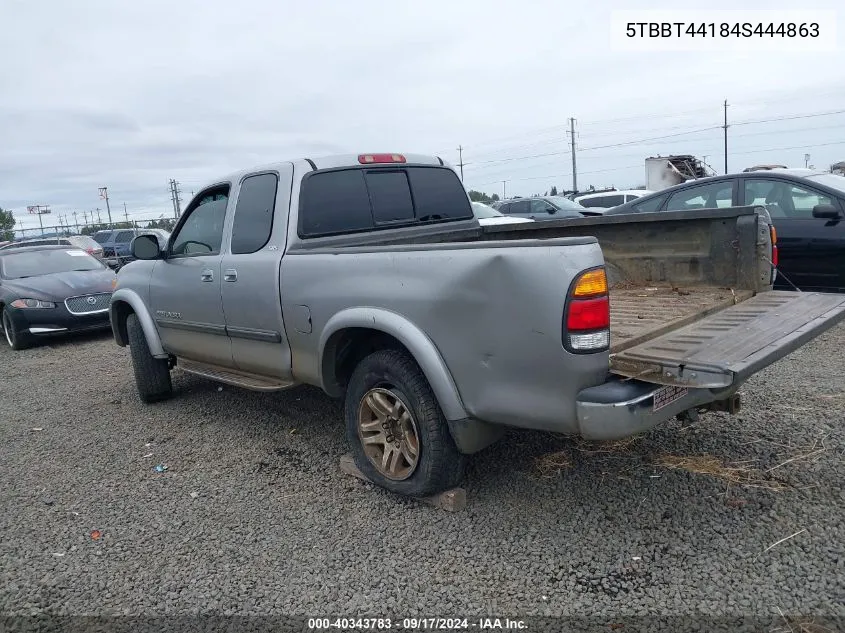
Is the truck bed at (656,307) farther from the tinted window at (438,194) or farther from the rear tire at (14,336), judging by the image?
the rear tire at (14,336)

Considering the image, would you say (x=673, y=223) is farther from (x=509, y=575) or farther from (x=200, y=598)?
(x=200, y=598)

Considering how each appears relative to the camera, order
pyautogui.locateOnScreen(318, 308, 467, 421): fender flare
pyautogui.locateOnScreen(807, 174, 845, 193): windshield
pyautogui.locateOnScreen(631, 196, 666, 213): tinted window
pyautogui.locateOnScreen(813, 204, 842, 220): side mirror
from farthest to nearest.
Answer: pyautogui.locateOnScreen(631, 196, 666, 213): tinted window < pyautogui.locateOnScreen(807, 174, 845, 193): windshield < pyautogui.locateOnScreen(813, 204, 842, 220): side mirror < pyautogui.locateOnScreen(318, 308, 467, 421): fender flare

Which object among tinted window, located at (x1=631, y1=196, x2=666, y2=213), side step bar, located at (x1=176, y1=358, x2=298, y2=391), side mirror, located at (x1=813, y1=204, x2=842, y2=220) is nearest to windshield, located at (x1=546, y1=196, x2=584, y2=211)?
tinted window, located at (x1=631, y1=196, x2=666, y2=213)

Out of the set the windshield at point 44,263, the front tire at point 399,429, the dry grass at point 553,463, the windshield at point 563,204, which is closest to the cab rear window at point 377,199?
the front tire at point 399,429

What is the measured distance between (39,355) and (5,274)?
1.88 meters

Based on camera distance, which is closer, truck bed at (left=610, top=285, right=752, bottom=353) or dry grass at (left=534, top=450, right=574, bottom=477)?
truck bed at (left=610, top=285, right=752, bottom=353)

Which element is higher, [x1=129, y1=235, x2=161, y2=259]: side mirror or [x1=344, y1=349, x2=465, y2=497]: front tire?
[x1=129, y1=235, x2=161, y2=259]: side mirror

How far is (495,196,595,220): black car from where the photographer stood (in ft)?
57.3

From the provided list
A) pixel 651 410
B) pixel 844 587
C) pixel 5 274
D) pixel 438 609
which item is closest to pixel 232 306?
pixel 438 609

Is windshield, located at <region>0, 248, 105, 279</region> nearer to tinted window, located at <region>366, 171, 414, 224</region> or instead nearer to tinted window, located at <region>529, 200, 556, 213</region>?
tinted window, located at <region>366, 171, 414, 224</region>

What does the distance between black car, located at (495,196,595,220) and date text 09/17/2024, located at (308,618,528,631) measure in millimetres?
14752

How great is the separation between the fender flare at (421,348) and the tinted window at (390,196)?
1.30 metres

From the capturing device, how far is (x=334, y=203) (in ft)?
14.6

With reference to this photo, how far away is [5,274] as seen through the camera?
10383mm
